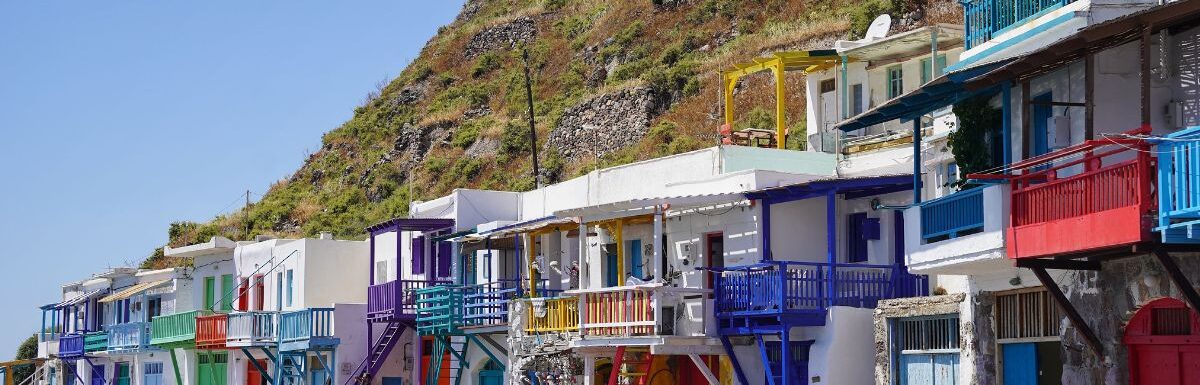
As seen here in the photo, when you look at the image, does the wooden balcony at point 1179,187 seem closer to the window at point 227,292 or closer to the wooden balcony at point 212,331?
the wooden balcony at point 212,331

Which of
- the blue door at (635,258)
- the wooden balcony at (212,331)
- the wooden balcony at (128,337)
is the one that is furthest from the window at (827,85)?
the wooden balcony at (128,337)

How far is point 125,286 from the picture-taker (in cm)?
5800

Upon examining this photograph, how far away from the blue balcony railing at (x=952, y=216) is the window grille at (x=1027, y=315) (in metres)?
1.21

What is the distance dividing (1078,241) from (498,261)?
21939 mm

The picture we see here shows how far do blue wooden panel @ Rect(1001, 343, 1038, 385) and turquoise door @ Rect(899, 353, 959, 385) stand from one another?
1.16m

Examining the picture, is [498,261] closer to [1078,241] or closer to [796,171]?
[796,171]

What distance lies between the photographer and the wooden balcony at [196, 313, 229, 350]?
4531 centimetres

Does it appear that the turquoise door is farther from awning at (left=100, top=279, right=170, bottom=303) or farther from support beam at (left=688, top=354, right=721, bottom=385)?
awning at (left=100, top=279, right=170, bottom=303)

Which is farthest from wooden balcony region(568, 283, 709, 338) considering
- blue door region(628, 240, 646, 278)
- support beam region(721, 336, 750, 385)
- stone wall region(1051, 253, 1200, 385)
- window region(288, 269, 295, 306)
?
window region(288, 269, 295, 306)

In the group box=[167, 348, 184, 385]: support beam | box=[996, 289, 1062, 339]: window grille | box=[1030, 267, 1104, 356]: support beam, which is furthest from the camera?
box=[167, 348, 184, 385]: support beam

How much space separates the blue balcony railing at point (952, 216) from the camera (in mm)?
20234

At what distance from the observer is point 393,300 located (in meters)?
38.5

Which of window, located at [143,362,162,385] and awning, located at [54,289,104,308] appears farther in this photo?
awning, located at [54,289,104,308]

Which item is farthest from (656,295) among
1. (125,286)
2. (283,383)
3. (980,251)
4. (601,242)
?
(125,286)
